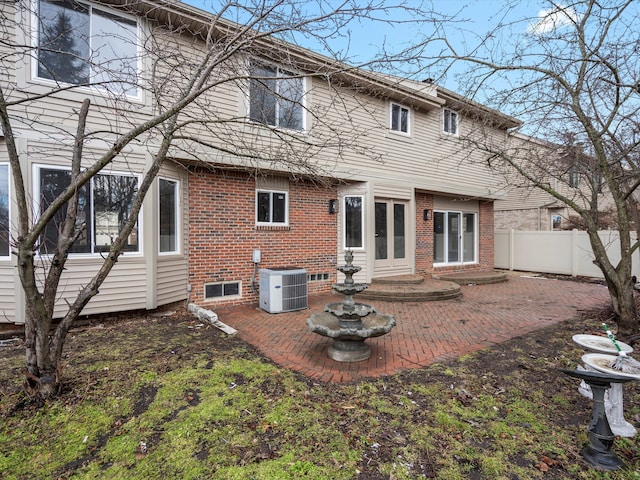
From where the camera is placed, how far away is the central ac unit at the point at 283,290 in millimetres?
7168

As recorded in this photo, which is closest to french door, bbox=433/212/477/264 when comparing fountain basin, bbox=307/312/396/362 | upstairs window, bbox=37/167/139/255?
fountain basin, bbox=307/312/396/362

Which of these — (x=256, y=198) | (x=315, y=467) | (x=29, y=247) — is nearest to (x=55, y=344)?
(x=29, y=247)

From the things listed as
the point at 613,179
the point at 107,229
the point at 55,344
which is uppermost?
the point at 613,179

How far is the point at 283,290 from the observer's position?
7219 millimetres

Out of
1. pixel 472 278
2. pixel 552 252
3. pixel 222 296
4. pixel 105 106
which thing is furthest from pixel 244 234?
pixel 552 252

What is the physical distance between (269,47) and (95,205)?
4317 millimetres

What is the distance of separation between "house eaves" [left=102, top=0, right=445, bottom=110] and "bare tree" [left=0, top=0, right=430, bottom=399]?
5 cm

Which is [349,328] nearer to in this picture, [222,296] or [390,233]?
[222,296]

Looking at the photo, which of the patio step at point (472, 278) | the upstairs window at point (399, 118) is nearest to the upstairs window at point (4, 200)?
the upstairs window at point (399, 118)

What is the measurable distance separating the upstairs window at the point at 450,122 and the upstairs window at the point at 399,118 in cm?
207

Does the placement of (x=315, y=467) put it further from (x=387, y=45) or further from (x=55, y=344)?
(x=387, y=45)

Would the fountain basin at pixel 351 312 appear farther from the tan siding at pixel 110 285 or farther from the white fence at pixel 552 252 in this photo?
the white fence at pixel 552 252

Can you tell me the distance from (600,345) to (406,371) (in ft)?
6.78

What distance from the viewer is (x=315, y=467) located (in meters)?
2.44
